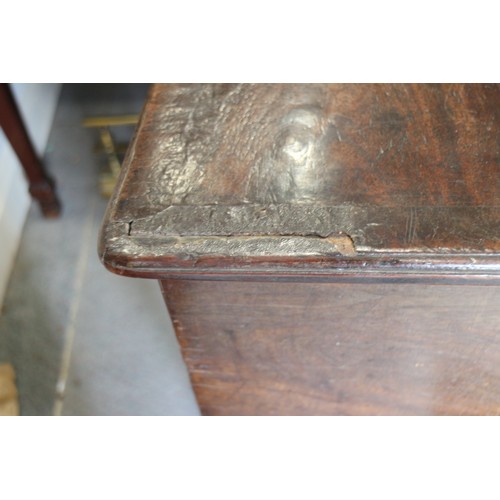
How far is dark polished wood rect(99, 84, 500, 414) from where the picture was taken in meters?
0.66

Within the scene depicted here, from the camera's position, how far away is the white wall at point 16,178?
4.72ft

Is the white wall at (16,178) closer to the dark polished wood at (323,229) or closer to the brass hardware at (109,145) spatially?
the brass hardware at (109,145)

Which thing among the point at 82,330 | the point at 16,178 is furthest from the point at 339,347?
the point at 16,178

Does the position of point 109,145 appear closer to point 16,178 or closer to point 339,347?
point 16,178

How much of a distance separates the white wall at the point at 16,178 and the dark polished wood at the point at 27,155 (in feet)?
0.17

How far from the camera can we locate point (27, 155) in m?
1.40

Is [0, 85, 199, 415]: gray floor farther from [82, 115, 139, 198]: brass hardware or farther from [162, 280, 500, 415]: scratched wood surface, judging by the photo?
[162, 280, 500, 415]: scratched wood surface

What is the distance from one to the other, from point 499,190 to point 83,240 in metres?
1.05

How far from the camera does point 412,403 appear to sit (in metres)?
0.96

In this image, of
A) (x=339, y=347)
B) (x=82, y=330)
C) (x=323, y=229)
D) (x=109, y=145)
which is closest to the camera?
(x=323, y=229)

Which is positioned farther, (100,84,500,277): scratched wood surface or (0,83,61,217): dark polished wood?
(0,83,61,217): dark polished wood

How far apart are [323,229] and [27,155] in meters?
0.95

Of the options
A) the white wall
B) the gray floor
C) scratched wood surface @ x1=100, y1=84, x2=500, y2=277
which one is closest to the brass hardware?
the gray floor

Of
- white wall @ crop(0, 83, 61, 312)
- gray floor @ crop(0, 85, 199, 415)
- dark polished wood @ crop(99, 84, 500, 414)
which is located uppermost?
dark polished wood @ crop(99, 84, 500, 414)
